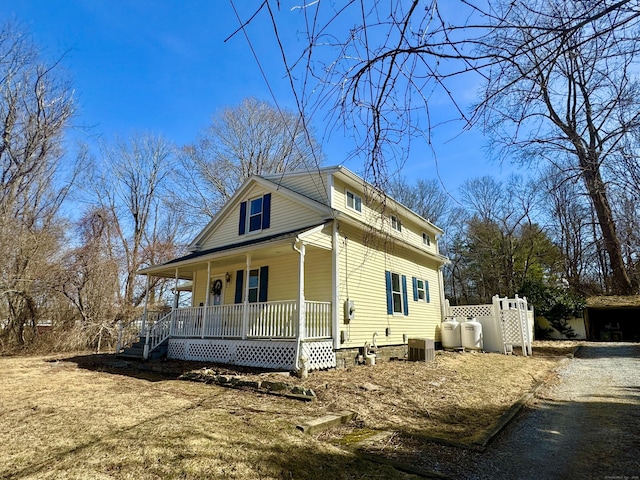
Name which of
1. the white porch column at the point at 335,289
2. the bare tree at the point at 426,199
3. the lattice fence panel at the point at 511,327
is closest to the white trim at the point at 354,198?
the white porch column at the point at 335,289

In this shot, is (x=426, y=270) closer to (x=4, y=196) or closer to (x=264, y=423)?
(x=264, y=423)

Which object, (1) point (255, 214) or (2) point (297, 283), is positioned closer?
(2) point (297, 283)

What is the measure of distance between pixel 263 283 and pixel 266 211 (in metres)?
2.67

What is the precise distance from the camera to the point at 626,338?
22469mm

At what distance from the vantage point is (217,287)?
13.6m

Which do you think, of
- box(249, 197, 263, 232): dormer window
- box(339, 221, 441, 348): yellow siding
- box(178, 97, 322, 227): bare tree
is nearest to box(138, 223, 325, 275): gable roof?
box(249, 197, 263, 232): dormer window

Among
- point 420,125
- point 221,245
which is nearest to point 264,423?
point 420,125

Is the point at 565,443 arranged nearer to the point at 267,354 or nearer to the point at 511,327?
the point at 267,354

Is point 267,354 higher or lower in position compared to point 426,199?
lower

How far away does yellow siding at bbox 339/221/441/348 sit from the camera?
10.8m

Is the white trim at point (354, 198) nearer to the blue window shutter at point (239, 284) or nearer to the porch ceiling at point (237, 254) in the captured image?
the porch ceiling at point (237, 254)

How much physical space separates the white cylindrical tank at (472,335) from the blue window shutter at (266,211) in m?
9.24

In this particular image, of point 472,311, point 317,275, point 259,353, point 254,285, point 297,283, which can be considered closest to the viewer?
point 259,353

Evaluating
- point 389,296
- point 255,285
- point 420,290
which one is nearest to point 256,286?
point 255,285
